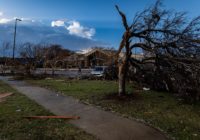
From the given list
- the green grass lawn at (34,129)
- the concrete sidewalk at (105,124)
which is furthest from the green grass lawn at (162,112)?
the green grass lawn at (34,129)

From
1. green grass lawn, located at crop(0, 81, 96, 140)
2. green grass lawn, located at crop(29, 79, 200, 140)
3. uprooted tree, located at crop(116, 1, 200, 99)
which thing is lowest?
green grass lawn, located at crop(0, 81, 96, 140)

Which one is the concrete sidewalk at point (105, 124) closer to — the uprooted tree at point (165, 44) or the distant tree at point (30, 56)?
the uprooted tree at point (165, 44)

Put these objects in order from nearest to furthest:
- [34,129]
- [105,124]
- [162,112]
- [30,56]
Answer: [34,129], [105,124], [162,112], [30,56]

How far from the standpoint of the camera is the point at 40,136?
5.63 meters

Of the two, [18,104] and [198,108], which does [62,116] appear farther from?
[198,108]

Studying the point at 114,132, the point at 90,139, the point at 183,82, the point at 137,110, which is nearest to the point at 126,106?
the point at 137,110

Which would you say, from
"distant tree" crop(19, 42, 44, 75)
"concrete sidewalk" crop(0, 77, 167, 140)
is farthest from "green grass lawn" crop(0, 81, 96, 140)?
"distant tree" crop(19, 42, 44, 75)

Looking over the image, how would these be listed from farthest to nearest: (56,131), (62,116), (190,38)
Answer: (190,38), (62,116), (56,131)

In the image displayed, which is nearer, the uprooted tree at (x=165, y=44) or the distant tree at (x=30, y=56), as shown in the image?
the uprooted tree at (x=165, y=44)

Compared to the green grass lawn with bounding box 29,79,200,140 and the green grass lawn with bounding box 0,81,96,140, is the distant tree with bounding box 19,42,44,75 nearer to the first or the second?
the green grass lawn with bounding box 29,79,200,140

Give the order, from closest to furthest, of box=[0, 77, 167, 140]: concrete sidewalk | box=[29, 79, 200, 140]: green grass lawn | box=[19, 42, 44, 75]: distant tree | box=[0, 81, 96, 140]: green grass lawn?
box=[0, 81, 96, 140]: green grass lawn
box=[0, 77, 167, 140]: concrete sidewalk
box=[29, 79, 200, 140]: green grass lawn
box=[19, 42, 44, 75]: distant tree

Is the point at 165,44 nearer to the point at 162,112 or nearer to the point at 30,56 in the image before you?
the point at 162,112

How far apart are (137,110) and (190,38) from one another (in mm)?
3704

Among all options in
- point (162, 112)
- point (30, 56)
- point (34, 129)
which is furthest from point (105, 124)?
point (30, 56)
